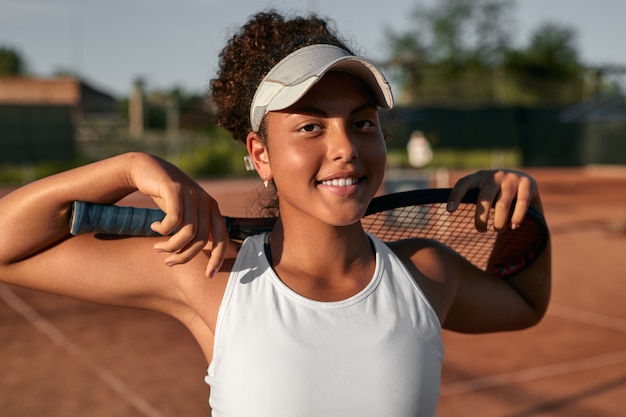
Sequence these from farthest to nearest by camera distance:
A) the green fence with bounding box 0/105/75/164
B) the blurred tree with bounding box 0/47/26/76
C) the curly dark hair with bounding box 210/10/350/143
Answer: the blurred tree with bounding box 0/47/26/76
the green fence with bounding box 0/105/75/164
the curly dark hair with bounding box 210/10/350/143

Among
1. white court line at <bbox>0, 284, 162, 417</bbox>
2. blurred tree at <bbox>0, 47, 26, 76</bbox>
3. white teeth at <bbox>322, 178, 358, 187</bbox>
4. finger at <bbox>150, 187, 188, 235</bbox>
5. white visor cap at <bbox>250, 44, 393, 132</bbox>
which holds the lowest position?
white court line at <bbox>0, 284, 162, 417</bbox>

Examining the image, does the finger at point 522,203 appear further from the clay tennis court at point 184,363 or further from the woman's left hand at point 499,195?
the clay tennis court at point 184,363

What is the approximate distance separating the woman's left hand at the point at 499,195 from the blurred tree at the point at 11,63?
258 ft

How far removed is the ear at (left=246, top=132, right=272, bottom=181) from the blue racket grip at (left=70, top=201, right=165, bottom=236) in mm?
236

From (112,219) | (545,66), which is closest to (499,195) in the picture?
(112,219)

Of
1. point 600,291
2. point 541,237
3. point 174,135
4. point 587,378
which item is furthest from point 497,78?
point 541,237

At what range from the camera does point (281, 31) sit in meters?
1.70

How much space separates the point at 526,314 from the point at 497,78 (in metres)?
37.6

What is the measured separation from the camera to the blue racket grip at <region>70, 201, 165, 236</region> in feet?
5.05

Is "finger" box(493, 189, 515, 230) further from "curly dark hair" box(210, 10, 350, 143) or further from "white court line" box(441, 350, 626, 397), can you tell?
"white court line" box(441, 350, 626, 397)

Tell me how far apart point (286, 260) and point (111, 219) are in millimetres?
376

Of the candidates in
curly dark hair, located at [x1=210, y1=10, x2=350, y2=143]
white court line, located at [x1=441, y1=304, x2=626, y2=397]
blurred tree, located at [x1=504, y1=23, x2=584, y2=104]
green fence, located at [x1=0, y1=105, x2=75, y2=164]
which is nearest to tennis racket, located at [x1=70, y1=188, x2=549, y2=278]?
curly dark hair, located at [x1=210, y1=10, x2=350, y2=143]

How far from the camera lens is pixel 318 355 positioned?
1473 mm

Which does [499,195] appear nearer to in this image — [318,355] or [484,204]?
[484,204]
